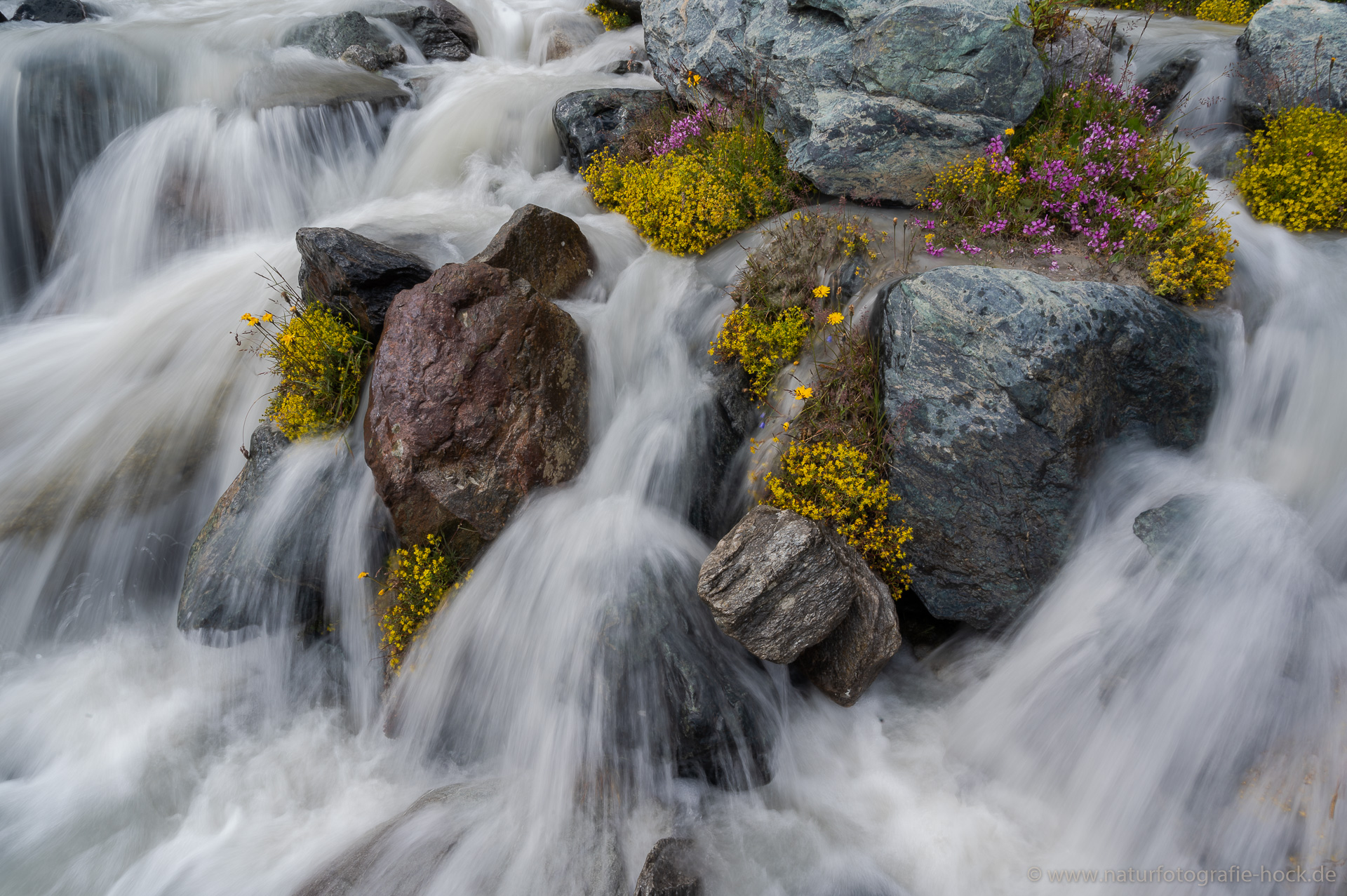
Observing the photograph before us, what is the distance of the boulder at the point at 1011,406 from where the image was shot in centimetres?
433

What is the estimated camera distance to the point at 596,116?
802cm

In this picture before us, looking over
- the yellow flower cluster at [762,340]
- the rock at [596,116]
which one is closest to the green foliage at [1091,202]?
the yellow flower cluster at [762,340]

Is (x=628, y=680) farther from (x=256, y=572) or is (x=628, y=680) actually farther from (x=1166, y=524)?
(x=1166, y=524)

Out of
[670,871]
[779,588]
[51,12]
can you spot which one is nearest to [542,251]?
[779,588]

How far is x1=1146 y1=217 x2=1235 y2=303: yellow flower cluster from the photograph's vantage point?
4770 mm

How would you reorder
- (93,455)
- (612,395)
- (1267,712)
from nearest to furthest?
(1267,712)
(612,395)
(93,455)

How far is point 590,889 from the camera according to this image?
367 cm

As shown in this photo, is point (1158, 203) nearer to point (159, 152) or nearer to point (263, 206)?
point (263, 206)

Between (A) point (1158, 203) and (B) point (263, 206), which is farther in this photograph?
(B) point (263, 206)

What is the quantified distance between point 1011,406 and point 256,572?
5591 millimetres

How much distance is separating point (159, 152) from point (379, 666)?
777cm

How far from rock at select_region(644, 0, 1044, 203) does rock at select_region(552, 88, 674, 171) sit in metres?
2.19

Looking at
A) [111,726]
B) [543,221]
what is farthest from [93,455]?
[543,221]

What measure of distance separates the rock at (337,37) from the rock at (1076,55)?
9.60 metres
